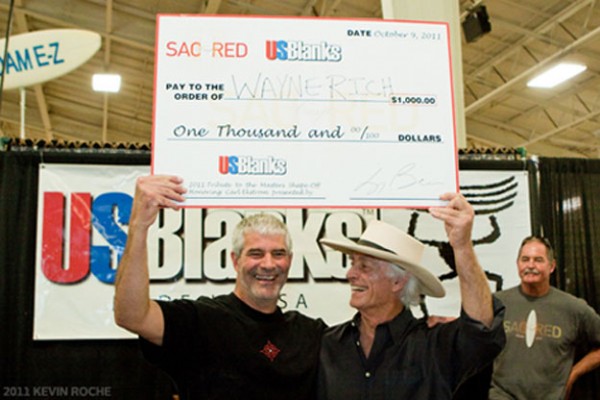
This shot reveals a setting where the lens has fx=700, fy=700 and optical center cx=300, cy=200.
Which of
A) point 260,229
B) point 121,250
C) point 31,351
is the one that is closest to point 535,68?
point 121,250

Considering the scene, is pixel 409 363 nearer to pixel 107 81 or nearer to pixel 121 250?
pixel 121 250

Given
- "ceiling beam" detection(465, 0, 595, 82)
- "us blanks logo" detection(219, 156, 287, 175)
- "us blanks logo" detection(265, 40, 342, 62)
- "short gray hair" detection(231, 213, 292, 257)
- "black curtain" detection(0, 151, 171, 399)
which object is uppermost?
"ceiling beam" detection(465, 0, 595, 82)

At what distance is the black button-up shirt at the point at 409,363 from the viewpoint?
6.55 feet

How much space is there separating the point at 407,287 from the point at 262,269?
0.49m

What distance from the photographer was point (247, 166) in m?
2.04

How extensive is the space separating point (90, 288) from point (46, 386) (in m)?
0.55

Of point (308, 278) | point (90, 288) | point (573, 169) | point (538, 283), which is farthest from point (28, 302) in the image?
point (573, 169)

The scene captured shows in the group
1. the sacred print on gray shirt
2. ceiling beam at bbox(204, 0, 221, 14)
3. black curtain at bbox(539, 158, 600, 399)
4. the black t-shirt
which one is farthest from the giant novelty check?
ceiling beam at bbox(204, 0, 221, 14)

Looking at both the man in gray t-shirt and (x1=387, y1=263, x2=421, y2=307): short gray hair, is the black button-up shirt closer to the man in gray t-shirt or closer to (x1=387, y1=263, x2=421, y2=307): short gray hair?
(x1=387, y1=263, x2=421, y2=307): short gray hair

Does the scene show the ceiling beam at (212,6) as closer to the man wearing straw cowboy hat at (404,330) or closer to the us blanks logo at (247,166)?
the man wearing straw cowboy hat at (404,330)

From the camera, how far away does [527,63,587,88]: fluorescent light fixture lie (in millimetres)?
9439

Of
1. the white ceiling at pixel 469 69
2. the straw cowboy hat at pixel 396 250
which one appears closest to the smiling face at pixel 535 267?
the straw cowboy hat at pixel 396 250

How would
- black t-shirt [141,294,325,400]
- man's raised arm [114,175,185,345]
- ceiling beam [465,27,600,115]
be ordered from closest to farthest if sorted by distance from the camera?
man's raised arm [114,175,185,345] < black t-shirt [141,294,325,400] < ceiling beam [465,27,600,115]

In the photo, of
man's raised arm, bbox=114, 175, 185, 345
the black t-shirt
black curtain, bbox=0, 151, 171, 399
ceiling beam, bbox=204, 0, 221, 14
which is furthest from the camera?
ceiling beam, bbox=204, 0, 221, 14
